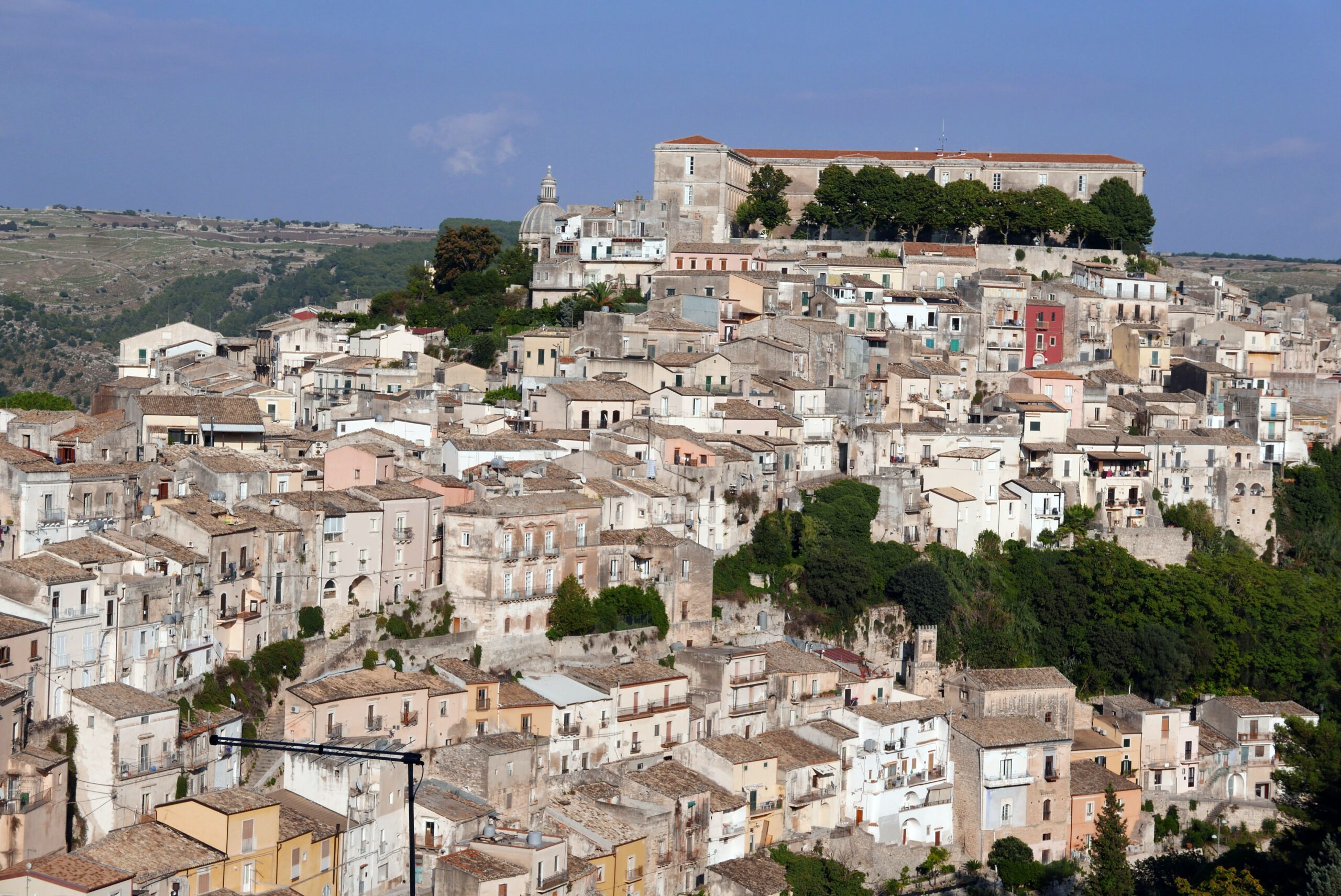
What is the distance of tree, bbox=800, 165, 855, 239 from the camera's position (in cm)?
7481

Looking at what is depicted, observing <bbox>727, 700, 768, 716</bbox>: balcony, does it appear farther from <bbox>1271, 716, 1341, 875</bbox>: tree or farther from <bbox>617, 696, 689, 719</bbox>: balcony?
<bbox>1271, 716, 1341, 875</bbox>: tree

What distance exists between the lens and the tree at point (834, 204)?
7481cm

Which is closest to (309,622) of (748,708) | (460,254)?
(748,708)

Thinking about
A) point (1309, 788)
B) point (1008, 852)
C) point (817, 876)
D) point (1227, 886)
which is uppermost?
point (1309, 788)

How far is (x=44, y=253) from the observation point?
153 m

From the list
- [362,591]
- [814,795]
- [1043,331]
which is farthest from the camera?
[1043,331]

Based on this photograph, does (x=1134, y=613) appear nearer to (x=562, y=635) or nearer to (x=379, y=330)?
(x=562, y=635)

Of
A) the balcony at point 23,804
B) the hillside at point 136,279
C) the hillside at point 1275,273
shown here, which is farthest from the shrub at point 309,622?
the hillside at point 1275,273

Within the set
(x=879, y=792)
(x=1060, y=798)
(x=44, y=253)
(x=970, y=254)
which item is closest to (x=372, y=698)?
(x=879, y=792)

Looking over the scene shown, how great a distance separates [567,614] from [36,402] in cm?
2064

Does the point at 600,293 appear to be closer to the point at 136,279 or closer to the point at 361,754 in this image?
the point at 361,754

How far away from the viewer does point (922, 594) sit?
A: 48531 mm

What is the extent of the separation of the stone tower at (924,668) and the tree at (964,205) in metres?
29.7

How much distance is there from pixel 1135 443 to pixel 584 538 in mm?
20812
